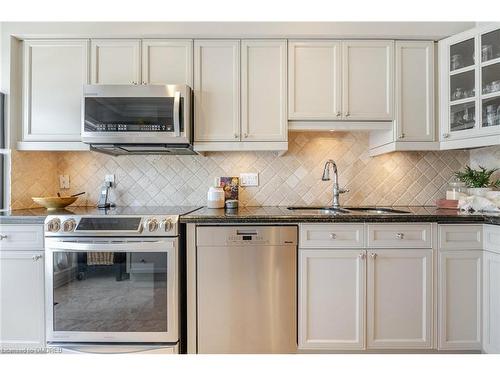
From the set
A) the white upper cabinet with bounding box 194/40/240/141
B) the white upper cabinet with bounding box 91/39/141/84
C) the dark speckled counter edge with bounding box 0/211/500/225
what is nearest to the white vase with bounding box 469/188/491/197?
the dark speckled counter edge with bounding box 0/211/500/225

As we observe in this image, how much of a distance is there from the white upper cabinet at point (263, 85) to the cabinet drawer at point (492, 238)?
1459 mm

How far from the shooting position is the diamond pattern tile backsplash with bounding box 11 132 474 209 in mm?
2596

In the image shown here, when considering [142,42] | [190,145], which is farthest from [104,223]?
[142,42]

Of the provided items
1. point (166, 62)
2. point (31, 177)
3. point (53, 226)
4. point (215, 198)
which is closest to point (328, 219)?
point (215, 198)

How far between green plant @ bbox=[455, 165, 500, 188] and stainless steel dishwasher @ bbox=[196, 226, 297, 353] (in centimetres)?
152

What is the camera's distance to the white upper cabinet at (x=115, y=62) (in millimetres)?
2250

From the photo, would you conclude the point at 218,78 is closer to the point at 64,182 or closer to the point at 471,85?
the point at 64,182

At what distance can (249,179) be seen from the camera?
2.60m

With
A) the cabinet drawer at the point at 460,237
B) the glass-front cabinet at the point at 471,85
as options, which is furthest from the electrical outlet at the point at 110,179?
the glass-front cabinet at the point at 471,85

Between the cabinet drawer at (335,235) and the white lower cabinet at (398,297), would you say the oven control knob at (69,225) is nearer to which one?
the cabinet drawer at (335,235)

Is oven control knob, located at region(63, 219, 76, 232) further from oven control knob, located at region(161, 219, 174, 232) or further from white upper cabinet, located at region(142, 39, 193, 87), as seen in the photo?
white upper cabinet, located at region(142, 39, 193, 87)

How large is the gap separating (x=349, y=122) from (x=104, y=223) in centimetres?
191

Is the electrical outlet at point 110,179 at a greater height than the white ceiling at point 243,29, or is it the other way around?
the white ceiling at point 243,29

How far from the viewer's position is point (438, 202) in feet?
7.95
